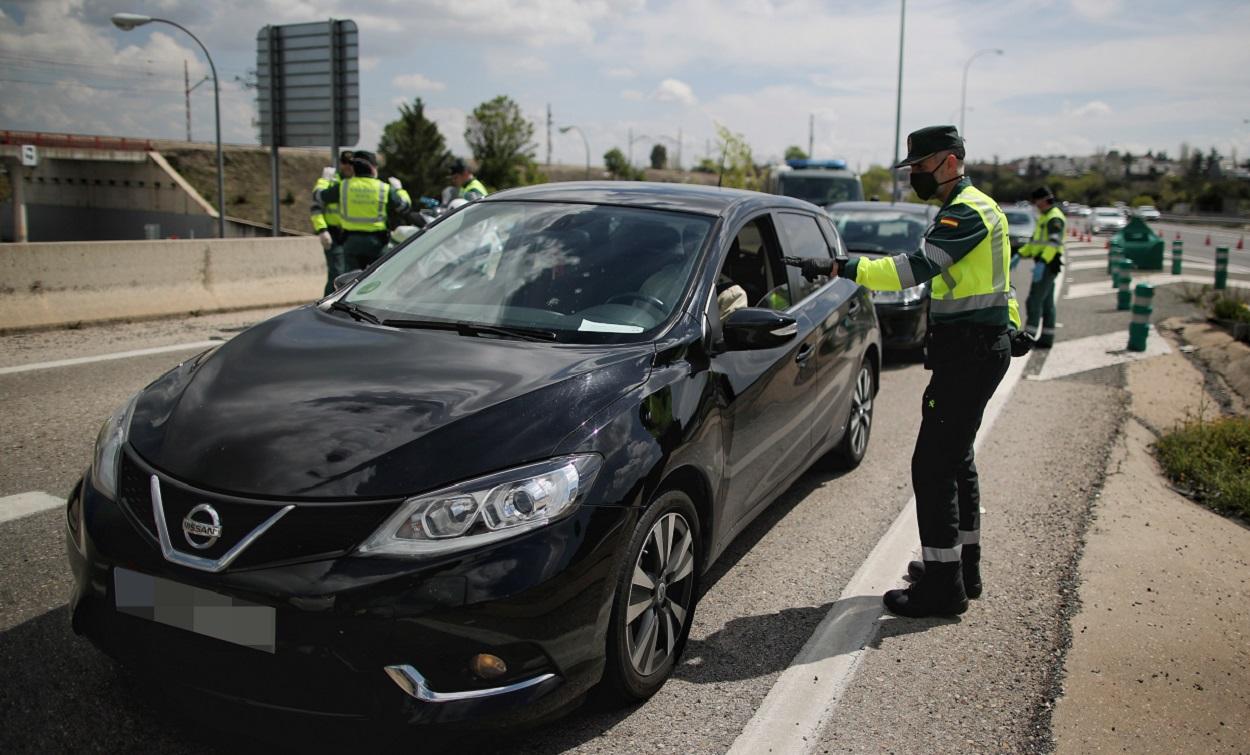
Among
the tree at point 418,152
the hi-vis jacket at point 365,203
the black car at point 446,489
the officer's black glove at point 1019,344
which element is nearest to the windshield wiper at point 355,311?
the black car at point 446,489

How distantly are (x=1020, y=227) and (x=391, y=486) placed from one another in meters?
27.1

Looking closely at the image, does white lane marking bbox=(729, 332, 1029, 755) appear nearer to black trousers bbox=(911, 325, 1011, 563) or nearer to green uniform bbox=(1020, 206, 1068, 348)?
black trousers bbox=(911, 325, 1011, 563)

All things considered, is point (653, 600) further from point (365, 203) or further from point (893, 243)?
point (893, 243)

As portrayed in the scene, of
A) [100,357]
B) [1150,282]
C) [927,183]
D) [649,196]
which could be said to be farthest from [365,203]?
[1150,282]

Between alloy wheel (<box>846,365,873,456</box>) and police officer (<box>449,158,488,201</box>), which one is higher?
police officer (<box>449,158,488,201</box>)

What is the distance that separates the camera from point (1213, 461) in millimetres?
6484

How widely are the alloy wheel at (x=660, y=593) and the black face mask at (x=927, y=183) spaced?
1852 mm

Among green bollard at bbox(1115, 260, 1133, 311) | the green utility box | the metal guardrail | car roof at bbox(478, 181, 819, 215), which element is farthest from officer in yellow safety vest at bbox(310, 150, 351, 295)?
the metal guardrail

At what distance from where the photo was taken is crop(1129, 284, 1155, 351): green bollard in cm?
1140

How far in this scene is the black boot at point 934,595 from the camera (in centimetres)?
415

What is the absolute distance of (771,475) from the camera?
445 cm

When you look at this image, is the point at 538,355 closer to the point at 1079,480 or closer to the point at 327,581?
the point at 327,581

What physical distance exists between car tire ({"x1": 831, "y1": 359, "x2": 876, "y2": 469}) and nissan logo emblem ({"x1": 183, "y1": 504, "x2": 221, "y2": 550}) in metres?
4.03

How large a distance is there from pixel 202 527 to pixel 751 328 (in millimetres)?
2083
